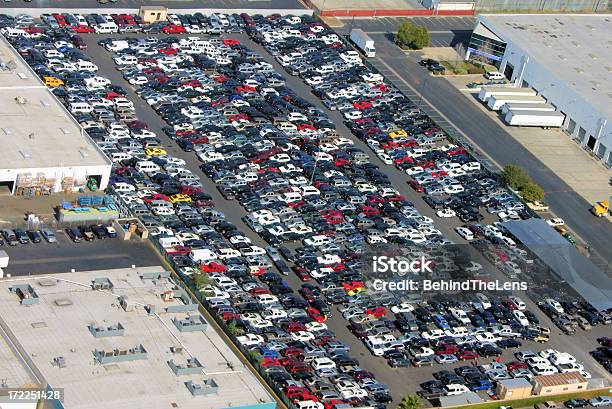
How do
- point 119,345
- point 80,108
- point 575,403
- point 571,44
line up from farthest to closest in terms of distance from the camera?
point 571,44 → point 80,108 → point 575,403 → point 119,345

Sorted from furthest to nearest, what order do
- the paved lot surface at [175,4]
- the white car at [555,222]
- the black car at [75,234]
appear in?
the paved lot surface at [175,4] → the white car at [555,222] → the black car at [75,234]

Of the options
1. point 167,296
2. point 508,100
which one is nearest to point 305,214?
point 167,296

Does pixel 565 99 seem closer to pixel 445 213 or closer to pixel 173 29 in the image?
pixel 445 213

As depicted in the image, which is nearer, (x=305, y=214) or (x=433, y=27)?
(x=305, y=214)

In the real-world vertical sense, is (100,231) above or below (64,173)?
below

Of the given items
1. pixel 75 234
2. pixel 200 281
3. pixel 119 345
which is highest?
pixel 119 345

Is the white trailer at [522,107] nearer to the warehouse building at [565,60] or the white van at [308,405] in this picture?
the warehouse building at [565,60]

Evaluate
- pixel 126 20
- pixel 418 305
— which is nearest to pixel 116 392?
pixel 418 305

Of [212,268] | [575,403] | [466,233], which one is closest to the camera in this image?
[575,403]

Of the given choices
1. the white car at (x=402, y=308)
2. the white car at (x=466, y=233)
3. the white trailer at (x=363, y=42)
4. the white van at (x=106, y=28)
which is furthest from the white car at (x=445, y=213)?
the white van at (x=106, y=28)
